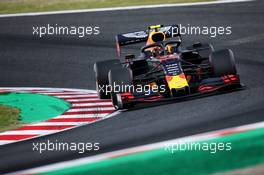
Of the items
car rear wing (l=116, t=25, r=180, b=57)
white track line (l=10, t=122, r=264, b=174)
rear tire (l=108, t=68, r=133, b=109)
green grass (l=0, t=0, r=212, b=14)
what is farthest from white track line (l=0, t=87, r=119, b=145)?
green grass (l=0, t=0, r=212, b=14)

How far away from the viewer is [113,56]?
17.2 m

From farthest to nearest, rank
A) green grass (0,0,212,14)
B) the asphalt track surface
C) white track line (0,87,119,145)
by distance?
green grass (0,0,212,14), white track line (0,87,119,145), the asphalt track surface

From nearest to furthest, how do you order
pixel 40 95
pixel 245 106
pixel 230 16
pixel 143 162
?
1. pixel 143 162
2. pixel 245 106
3. pixel 40 95
4. pixel 230 16

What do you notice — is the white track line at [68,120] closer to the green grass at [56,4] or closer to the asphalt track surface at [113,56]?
the asphalt track surface at [113,56]

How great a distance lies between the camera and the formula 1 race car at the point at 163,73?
468 inches

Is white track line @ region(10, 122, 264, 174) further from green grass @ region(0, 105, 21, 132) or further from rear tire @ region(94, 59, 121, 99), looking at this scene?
rear tire @ region(94, 59, 121, 99)

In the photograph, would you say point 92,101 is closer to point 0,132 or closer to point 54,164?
point 0,132

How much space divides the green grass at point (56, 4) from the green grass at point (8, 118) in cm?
1043

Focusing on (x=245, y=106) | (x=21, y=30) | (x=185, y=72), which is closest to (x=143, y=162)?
(x=245, y=106)

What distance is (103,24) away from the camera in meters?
20.9

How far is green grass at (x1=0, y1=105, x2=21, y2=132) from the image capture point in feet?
38.9

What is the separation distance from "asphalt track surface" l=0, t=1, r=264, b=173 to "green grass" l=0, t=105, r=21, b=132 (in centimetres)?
131

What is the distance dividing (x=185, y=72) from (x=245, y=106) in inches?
72.4

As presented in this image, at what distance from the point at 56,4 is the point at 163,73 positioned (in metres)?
12.8
